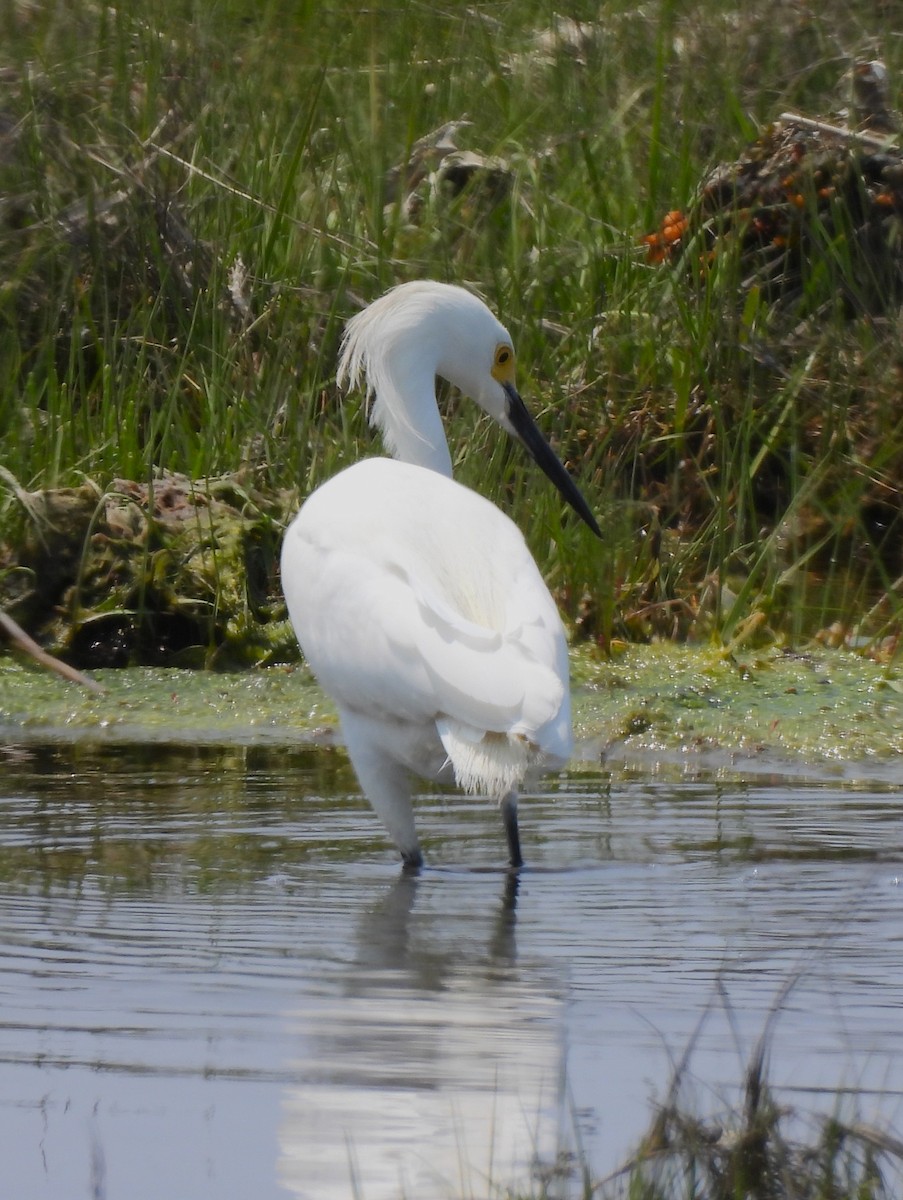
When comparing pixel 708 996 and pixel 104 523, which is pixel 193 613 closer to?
pixel 104 523

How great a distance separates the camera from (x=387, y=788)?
13.2ft

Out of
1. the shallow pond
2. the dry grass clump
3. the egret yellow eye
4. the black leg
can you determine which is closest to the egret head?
the egret yellow eye

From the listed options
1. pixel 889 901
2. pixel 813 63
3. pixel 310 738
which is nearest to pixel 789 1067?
pixel 889 901

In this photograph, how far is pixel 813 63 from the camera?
7.82 meters

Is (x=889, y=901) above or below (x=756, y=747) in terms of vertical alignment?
above

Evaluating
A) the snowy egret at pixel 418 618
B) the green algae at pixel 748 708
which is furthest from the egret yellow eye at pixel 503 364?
the green algae at pixel 748 708

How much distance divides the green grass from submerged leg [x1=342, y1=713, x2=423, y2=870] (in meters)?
1.67

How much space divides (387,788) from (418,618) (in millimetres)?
407

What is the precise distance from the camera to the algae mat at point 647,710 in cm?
502

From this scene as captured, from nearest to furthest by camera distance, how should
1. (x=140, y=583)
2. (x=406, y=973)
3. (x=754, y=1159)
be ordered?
(x=754, y=1159)
(x=406, y=973)
(x=140, y=583)

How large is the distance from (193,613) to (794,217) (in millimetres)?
2541

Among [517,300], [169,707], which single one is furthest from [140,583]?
[517,300]

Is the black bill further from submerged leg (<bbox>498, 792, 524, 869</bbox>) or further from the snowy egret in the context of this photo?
submerged leg (<bbox>498, 792, 524, 869</bbox>)

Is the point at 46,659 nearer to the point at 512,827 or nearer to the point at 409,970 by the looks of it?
the point at 512,827
